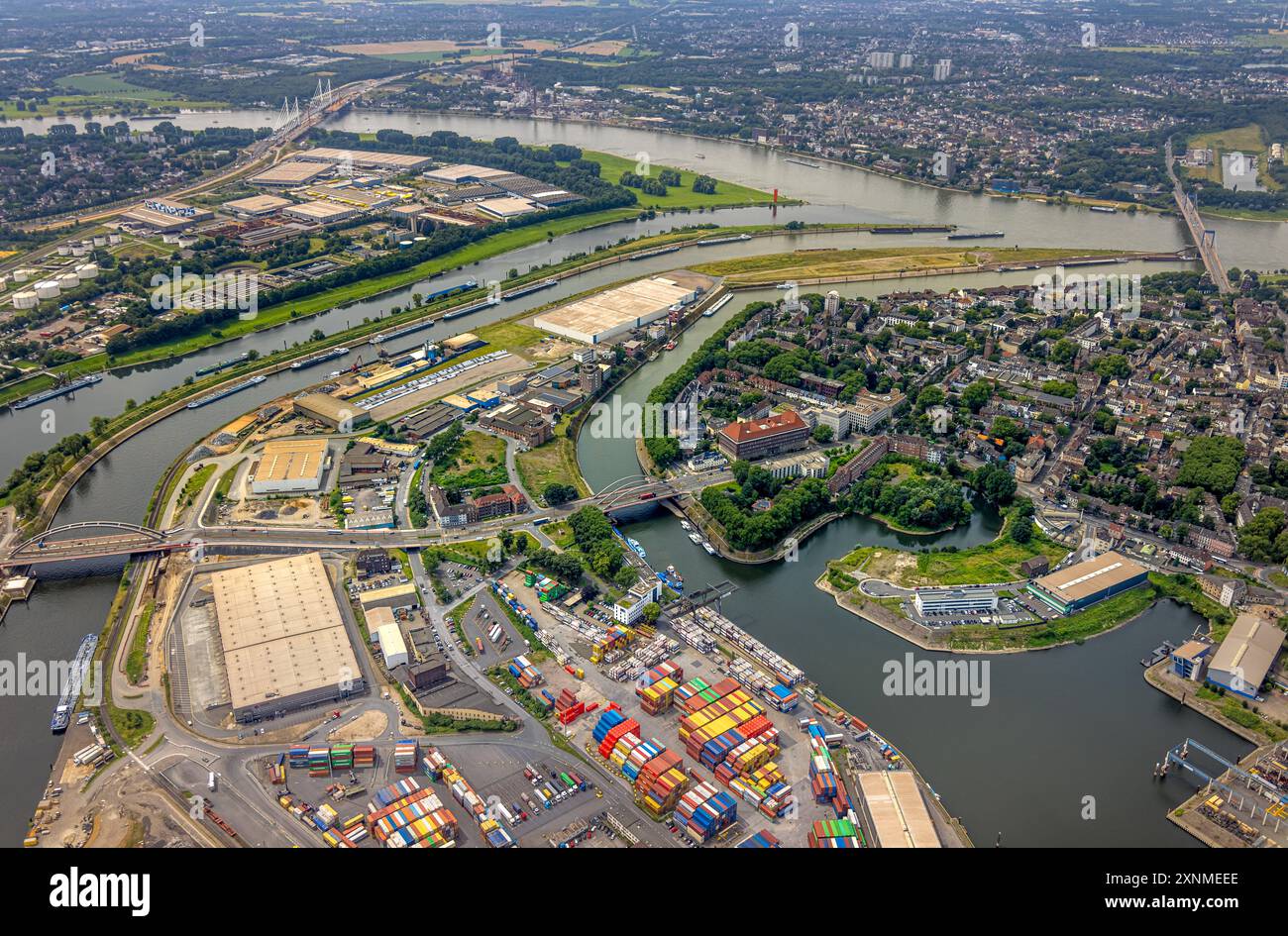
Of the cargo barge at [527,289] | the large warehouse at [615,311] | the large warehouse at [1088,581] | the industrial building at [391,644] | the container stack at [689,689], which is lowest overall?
the container stack at [689,689]

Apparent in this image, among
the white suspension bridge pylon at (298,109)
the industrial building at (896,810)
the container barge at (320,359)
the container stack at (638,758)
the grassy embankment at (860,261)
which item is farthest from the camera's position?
the white suspension bridge pylon at (298,109)

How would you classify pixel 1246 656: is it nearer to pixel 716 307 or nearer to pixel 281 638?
pixel 281 638

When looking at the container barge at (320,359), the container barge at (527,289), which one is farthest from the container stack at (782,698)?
the container barge at (527,289)

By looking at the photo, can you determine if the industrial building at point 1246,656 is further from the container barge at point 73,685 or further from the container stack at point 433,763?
the container barge at point 73,685

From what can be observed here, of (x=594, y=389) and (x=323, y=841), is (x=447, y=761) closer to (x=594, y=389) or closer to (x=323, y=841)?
(x=323, y=841)

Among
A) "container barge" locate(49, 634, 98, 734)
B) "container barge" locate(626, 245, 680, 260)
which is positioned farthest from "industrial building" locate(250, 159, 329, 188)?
"container barge" locate(49, 634, 98, 734)

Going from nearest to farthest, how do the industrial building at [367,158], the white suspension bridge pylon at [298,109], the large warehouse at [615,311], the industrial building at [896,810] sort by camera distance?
the industrial building at [896,810] < the large warehouse at [615,311] < the industrial building at [367,158] < the white suspension bridge pylon at [298,109]
